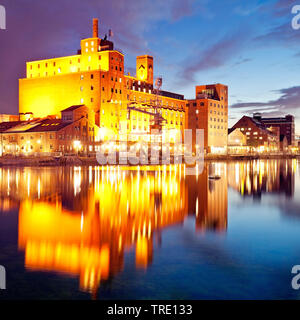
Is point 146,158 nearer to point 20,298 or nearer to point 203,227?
point 203,227

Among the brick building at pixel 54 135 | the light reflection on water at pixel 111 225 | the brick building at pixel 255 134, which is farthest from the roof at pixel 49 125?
the brick building at pixel 255 134

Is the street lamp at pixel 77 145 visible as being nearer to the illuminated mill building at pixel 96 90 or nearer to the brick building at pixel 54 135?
the brick building at pixel 54 135

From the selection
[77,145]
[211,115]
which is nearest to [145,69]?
[211,115]

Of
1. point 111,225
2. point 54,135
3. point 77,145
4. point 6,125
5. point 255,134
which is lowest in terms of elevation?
point 111,225

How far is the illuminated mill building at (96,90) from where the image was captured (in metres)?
69.3

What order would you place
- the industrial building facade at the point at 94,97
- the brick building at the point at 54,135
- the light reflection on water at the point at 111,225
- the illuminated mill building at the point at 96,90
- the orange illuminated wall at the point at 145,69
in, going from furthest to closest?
the orange illuminated wall at the point at 145,69
the illuminated mill building at the point at 96,90
the industrial building facade at the point at 94,97
the brick building at the point at 54,135
the light reflection on water at the point at 111,225

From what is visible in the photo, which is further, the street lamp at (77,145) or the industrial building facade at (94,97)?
the industrial building facade at (94,97)

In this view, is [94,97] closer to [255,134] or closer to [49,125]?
[49,125]

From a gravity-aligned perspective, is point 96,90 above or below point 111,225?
above

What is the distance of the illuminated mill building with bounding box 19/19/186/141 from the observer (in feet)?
227

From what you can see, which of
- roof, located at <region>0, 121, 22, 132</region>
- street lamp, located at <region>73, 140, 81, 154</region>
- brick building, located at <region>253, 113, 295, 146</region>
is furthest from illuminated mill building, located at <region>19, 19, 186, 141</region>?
brick building, located at <region>253, 113, 295, 146</region>

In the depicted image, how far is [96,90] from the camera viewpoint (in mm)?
68688

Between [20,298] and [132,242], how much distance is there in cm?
412

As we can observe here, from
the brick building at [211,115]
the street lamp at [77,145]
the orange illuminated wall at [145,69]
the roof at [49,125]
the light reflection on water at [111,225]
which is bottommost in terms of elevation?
the light reflection on water at [111,225]
